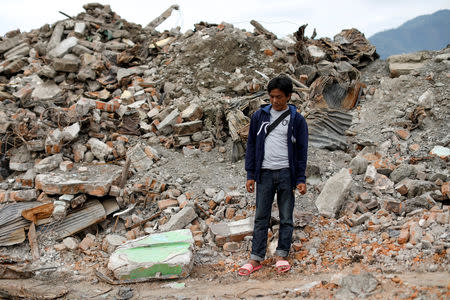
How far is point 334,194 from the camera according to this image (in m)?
4.24

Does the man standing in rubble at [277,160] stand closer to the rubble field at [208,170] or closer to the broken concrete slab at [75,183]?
the rubble field at [208,170]

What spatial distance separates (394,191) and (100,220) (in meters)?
3.89

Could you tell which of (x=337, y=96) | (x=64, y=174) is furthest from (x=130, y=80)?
(x=337, y=96)

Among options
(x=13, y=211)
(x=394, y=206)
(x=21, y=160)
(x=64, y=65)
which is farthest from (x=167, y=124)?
(x=394, y=206)

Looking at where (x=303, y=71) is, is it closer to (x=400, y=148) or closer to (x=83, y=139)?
(x=400, y=148)

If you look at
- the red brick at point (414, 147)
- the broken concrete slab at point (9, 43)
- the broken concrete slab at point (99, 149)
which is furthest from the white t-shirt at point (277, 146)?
the broken concrete slab at point (9, 43)

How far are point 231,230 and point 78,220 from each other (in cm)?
210

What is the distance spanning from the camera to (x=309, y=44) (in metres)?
9.11

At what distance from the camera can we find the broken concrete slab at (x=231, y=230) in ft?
12.9

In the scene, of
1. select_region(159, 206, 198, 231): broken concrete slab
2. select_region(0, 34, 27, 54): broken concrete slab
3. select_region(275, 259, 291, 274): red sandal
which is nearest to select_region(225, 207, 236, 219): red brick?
select_region(159, 206, 198, 231): broken concrete slab

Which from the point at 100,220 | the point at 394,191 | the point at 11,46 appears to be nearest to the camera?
the point at 394,191

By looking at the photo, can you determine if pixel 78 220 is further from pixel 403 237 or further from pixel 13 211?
pixel 403 237

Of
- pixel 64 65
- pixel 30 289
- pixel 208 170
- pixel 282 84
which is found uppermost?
pixel 64 65

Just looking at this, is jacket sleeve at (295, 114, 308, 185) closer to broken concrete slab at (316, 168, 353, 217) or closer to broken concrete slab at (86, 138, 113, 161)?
broken concrete slab at (316, 168, 353, 217)
